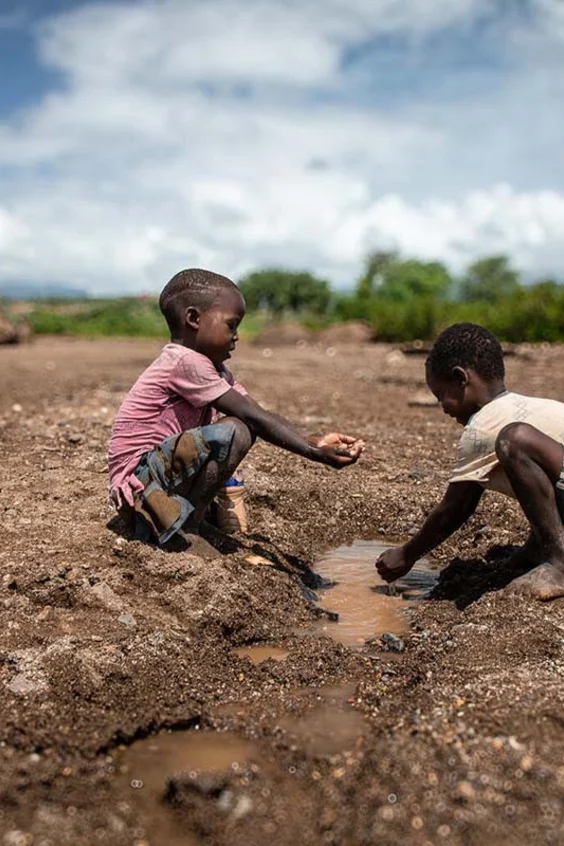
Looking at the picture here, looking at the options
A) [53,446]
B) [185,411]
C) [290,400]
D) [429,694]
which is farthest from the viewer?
[290,400]

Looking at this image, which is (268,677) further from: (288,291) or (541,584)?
(288,291)

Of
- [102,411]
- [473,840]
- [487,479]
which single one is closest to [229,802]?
[473,840]

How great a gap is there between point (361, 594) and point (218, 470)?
0.87 m

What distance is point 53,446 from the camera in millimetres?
5508

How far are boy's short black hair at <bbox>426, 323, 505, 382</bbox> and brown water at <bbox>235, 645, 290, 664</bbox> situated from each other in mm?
1215

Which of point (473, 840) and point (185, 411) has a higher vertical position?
point (185, 411)

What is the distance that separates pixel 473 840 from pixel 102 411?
5.47 metres

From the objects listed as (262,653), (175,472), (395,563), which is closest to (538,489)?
(395,563)

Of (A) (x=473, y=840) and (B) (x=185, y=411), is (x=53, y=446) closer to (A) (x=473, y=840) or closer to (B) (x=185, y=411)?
(B) (x=185, y=411)

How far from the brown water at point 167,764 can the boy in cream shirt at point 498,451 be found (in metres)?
1.33

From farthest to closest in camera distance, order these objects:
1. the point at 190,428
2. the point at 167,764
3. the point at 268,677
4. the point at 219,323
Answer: the point at 190,428 < the point at 219,323 < the point at 268,677 < the point at 167,764

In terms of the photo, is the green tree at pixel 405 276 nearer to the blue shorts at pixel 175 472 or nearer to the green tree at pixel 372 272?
the green tree at pixel 372 272

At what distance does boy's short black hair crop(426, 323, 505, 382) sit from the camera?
334 centimetres

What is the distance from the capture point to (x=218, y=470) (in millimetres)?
3586
